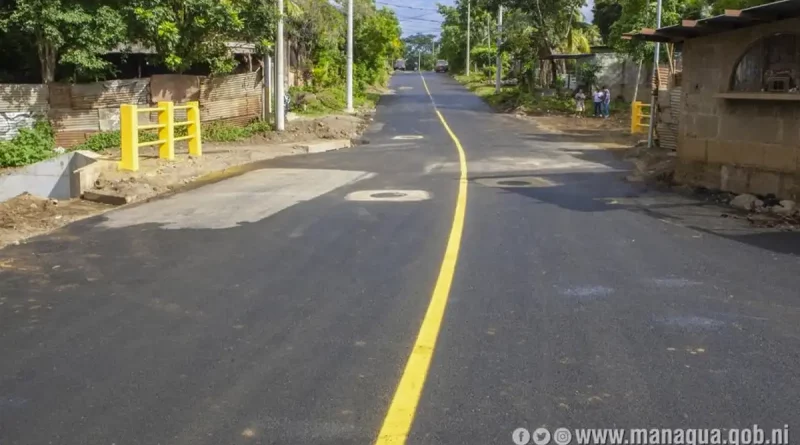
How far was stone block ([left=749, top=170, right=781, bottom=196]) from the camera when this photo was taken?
12633 millimetres

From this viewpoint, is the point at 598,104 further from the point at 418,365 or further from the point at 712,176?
the point at 418,365

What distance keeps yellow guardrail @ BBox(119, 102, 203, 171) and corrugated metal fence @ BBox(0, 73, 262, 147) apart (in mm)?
3795

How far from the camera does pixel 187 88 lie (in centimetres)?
2420

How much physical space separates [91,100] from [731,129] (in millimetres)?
15525

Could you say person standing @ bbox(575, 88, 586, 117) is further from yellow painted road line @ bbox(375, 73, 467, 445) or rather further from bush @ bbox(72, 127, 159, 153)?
yellow painted road line @ bbox(375, 73, 467, 445)

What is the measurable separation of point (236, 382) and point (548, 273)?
3699 millimetres

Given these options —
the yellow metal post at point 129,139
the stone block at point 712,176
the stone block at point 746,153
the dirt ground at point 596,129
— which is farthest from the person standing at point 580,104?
the yellow metal post at point 129,139

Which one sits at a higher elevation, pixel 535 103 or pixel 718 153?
pixel 535 103

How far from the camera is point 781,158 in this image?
12516mm

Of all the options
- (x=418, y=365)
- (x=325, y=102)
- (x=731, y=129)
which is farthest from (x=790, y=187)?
(x=325, y=102)

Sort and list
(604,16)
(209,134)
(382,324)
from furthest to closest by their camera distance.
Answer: (604,16) < (209,134) < (382,324)

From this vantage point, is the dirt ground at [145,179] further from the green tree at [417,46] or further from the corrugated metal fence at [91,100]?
the green tree at [417,46]

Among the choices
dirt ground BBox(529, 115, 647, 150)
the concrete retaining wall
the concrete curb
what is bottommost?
the concrete retaining wall

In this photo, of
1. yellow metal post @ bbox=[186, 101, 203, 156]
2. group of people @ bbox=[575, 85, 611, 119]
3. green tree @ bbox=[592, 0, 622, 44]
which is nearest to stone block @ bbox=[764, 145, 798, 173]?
yellow metal post @ bbox=[186, 101, 203, 156]
